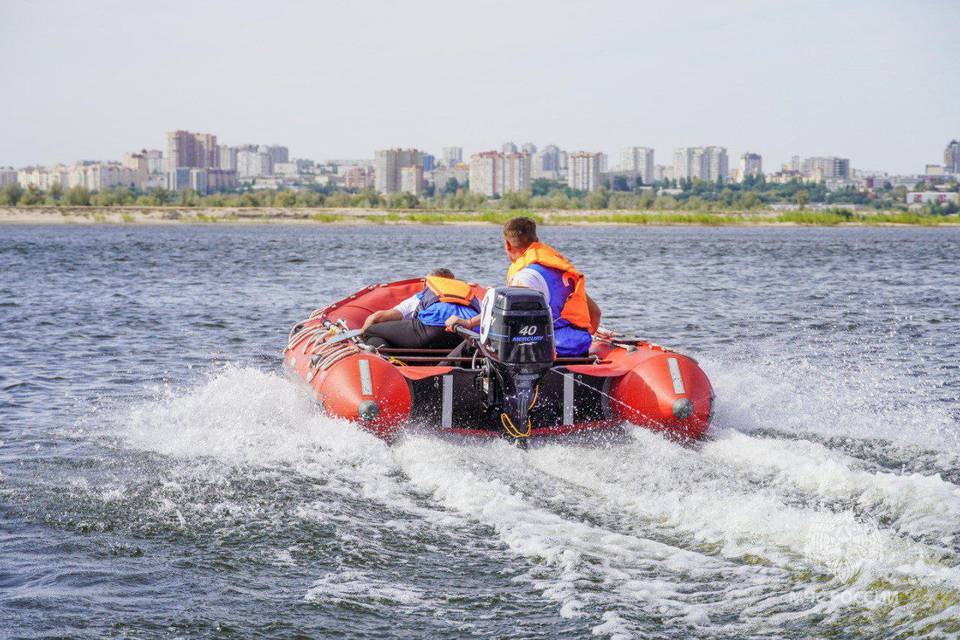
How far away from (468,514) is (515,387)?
4.83 ft

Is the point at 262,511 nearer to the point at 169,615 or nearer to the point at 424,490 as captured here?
the point at 424,490

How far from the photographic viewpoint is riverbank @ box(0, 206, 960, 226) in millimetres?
77750

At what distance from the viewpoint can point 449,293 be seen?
855 cm

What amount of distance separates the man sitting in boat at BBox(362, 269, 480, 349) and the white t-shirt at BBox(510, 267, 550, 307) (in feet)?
2.74

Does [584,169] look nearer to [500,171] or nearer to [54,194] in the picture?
[500,171]

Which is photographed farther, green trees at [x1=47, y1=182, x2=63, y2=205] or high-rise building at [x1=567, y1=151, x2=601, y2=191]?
high-rise building at [x1=567, y1=151, x2=601, y2=191]

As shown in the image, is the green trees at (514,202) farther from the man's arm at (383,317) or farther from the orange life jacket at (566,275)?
the orange life jacket at (566,275)

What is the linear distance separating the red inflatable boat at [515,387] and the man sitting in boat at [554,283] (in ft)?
0.56

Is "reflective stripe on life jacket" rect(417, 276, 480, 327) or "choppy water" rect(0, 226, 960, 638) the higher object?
"reflective stripe on life jacket" rect(417, 276, 480, 327)

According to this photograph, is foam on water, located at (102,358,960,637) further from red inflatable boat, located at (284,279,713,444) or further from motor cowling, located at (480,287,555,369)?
motor cowling, located at (480,287,555,369)

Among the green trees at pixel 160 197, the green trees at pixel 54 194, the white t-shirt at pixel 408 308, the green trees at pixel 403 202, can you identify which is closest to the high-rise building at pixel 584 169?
the green trees at pixel 403 202

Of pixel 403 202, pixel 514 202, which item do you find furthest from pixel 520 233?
pixel 514 202

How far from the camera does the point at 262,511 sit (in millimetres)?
6160

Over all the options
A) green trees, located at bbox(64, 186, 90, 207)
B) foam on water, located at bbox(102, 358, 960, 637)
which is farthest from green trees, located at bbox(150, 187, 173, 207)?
foam on water, located at bbox(102, 358, 960, 637)
